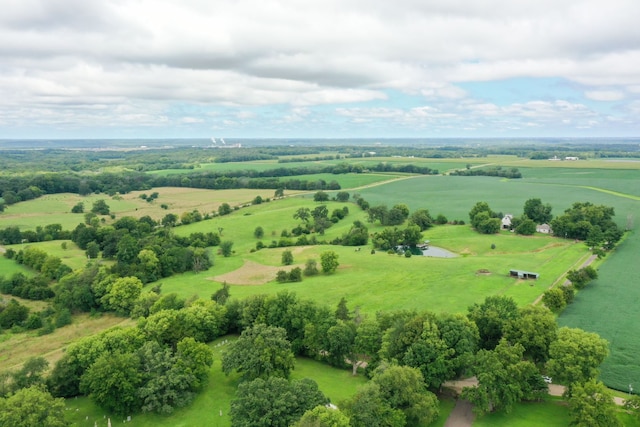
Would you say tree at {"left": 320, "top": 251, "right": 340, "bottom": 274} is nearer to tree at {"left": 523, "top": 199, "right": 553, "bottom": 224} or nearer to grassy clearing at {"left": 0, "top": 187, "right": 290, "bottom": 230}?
tree at {"left": 523, "top": 199, "right": 553, "bottom": 224}

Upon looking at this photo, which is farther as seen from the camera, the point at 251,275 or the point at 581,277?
the point at 251,275

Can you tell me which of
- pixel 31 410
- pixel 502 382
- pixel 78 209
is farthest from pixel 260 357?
pixel 78 209

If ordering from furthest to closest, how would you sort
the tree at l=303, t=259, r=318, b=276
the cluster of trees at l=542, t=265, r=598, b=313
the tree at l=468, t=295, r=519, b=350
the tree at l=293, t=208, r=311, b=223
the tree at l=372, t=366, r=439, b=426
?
the tree at l=293, t=208, r=311, b=223, the tree at l=303, t=259, r=318, b=276, the cluster of trees at l=542, t=265, r=598, b=313, the tree at l=468, t=295, r=519, b=350, the tree at l=372, t=366, r=439, b=426

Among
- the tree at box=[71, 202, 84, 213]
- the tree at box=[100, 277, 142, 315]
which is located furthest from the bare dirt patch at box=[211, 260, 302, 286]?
the tree at box=[71, 202, 84, 213]

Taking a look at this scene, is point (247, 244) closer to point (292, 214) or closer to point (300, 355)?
point (292, 214)

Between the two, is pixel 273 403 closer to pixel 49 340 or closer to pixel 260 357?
pixel 260 357
